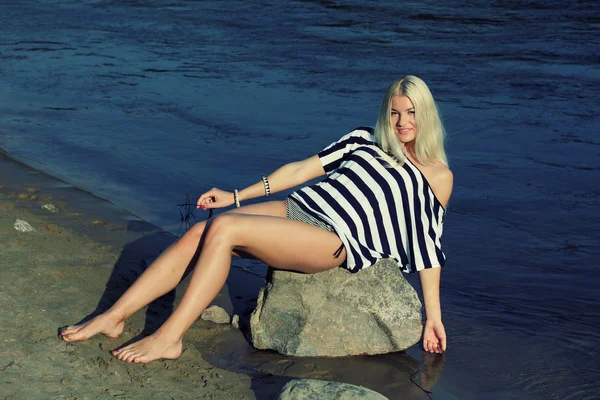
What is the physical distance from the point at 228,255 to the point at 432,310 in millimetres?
1176

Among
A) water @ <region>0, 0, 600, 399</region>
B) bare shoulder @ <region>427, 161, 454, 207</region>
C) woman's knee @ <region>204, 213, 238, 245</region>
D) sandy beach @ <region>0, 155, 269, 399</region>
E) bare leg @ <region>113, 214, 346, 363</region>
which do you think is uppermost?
bare shoulder @ <region>427, 161, 454, 207</region>

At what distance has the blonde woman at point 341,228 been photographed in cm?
419

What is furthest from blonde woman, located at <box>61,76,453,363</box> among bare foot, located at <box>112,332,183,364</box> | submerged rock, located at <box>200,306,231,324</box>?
submerged rock, located at <box>200,306,231,324</box>

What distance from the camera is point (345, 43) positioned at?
14984mm

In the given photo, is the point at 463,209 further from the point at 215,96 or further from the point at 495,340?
the point at 215,96

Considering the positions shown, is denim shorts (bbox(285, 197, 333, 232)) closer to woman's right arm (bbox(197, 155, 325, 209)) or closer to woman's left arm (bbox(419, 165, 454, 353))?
woman's right arm (bbox(197, 155, 325, 209))

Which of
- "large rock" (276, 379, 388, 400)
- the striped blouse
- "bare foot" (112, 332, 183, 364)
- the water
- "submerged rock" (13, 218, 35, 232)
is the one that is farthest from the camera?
"submerged rock" (13, 218, 35, 232)

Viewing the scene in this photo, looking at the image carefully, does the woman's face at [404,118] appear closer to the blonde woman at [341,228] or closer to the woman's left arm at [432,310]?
the blonde woman at [341,228]

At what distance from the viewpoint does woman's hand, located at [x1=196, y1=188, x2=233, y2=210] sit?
4.72m

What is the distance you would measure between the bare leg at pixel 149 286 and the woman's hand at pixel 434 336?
4.47ft

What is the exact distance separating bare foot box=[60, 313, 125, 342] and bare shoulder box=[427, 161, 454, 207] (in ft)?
6.15

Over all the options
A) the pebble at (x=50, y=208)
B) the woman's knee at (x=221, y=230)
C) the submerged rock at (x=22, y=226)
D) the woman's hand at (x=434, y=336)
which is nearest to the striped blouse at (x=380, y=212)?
the woman's hand at (x=434, y=336)

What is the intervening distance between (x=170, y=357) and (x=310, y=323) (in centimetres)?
80

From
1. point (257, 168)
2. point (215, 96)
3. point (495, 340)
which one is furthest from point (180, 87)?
point (495, 340)
